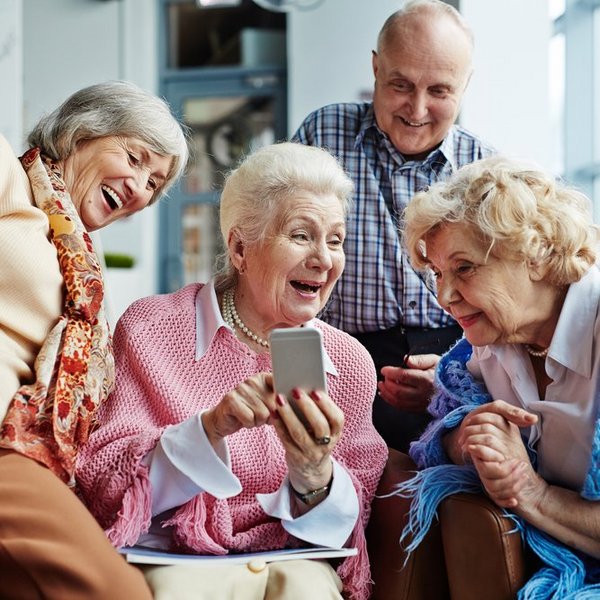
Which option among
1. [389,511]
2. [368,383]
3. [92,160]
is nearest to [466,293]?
[368,383]

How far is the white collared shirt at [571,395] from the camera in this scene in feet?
6.26

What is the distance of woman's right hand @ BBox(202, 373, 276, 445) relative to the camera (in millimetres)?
1784

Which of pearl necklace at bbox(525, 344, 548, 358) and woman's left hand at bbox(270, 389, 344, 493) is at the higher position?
pearl necklace at bbox(525, 344, 548, 358)

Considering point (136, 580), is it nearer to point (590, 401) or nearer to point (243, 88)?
point (590, 401)

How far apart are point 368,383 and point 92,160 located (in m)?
0.86

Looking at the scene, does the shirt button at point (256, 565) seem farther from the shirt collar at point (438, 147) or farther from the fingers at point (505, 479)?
the shirt collar at point (438, 147)

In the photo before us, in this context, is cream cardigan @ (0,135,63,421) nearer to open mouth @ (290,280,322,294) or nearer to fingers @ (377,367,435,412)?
open mouth @ (290,280,322,294)

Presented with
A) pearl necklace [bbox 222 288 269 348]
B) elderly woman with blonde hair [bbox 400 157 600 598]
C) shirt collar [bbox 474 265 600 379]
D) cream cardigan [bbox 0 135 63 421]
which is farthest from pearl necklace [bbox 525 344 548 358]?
cream cardigan [bbox 0 135 63 421]

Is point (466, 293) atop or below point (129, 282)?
atop

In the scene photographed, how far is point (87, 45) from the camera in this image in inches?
330

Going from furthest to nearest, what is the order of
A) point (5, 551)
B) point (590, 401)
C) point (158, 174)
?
point (158, 174) < point (590, 401) < point (5, 551)

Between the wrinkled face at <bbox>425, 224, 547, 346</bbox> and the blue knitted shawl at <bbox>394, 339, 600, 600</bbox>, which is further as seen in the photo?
the wrinkled face at <bbox>425, 224, 547, 346</bbox>

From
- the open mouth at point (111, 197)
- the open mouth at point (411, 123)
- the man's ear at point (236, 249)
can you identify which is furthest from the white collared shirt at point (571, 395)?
the open mouth at point (111, 197)

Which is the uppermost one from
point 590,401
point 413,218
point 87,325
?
point 413,218
